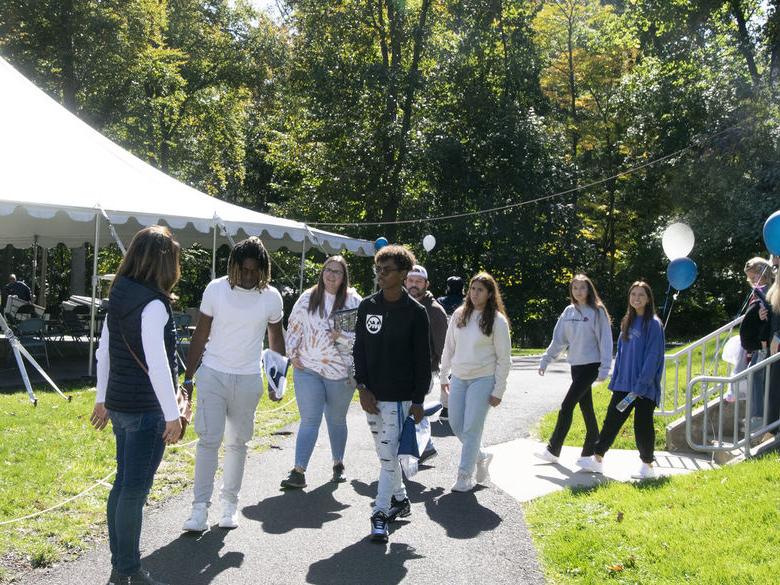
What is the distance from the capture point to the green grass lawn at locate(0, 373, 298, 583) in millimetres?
5191

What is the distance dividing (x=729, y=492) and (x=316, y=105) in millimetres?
26215

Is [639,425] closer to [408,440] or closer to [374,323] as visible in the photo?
[408,440]

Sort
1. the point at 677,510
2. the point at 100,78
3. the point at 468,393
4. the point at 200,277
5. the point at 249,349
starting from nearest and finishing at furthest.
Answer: the point at 249,349, the point at 677,510, the point at 468,393, the point at 100,78, the point at 200,277

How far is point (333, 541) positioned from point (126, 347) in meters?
1.97

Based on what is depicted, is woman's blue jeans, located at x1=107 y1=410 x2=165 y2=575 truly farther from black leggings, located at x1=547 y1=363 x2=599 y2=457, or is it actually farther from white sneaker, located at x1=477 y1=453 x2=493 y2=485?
black leggings, located at x1=547 y1=363 x2=599 y2=457

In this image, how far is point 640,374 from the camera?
758 centimetres

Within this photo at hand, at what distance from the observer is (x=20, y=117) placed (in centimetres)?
1304

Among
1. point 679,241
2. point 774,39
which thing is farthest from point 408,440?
point 774,39

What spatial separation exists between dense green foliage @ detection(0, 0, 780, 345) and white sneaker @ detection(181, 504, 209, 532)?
21284mm

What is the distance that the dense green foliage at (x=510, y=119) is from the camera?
26.9m

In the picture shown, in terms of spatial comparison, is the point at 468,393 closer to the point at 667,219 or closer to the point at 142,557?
the point at 142,557

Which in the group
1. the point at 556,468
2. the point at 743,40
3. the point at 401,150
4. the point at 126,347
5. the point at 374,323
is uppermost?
the point at 743,40

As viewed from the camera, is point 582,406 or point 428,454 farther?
point 582,406

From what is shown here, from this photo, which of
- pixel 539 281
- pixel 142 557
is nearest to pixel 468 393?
pixel 142 557
